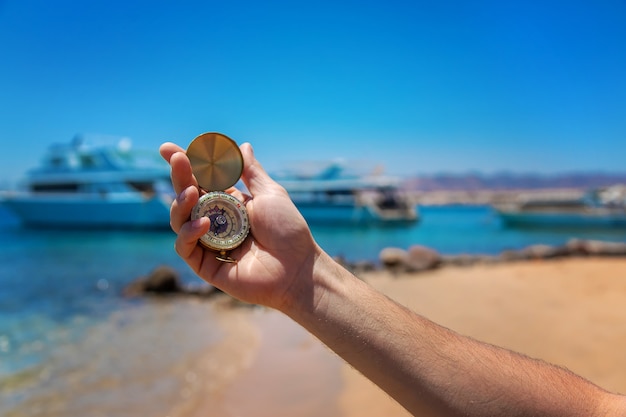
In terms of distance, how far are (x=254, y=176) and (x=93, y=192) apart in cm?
3879

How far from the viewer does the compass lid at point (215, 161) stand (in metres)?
1.90

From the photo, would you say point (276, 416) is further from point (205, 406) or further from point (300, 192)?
point (300, 192)

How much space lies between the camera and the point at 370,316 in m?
1.60

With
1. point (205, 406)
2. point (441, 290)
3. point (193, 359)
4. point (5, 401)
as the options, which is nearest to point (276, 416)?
point (205, 406)

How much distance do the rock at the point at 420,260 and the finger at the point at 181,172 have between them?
12.7 meters

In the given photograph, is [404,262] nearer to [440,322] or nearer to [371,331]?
[440,322]

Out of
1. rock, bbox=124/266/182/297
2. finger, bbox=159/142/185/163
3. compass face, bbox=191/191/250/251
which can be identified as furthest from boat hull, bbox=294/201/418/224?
finger, bbox=159/142/185/163

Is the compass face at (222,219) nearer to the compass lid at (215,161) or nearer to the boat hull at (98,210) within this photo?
the compass lid at (215,161)

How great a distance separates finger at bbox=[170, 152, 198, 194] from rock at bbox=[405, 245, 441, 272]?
12.7 meters

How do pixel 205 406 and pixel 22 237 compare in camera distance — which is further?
pixel 22 237

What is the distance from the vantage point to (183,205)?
1.72 metres

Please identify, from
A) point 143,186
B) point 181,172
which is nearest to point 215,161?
point 181,172

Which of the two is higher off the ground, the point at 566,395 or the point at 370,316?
the point at 370,316

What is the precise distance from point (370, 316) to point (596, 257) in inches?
740
